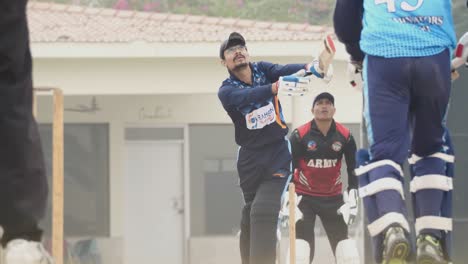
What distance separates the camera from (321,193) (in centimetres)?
1250

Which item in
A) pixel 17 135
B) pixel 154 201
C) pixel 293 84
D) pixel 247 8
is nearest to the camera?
pixel 17 135

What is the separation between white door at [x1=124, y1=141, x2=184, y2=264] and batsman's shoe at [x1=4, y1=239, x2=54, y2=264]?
2581cm

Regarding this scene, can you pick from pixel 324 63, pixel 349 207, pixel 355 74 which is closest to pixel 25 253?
pixel 355 74

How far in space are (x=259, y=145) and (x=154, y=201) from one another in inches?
824

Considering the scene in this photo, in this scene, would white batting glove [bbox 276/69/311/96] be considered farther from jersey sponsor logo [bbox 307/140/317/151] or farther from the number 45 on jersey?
jersey sponsor logo [bbox 307/140/317/151]

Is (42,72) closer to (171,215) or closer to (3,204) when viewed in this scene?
(171,215)

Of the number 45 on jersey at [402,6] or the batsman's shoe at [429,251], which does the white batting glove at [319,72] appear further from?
the batsman's shoe at [429,251]

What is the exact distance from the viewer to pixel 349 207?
12.1 metres

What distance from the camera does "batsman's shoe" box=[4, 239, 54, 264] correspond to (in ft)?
13.1

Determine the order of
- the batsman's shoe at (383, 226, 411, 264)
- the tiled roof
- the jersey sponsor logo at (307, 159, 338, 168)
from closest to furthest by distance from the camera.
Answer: the batsman's shoe at (383, 226, 411, 264) < the jersey sponsor logo at (307, 159, 338, 168) < the tiled roof

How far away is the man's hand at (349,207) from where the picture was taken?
1209cm

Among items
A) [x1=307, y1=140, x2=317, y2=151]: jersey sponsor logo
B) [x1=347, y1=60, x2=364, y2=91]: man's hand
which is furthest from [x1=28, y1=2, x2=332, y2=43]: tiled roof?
[x1=347, y1=60, x2=364, y2=91]: man's hand

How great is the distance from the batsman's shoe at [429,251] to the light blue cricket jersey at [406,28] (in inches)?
29.9

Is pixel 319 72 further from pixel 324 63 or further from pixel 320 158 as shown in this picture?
pixel 320 158
